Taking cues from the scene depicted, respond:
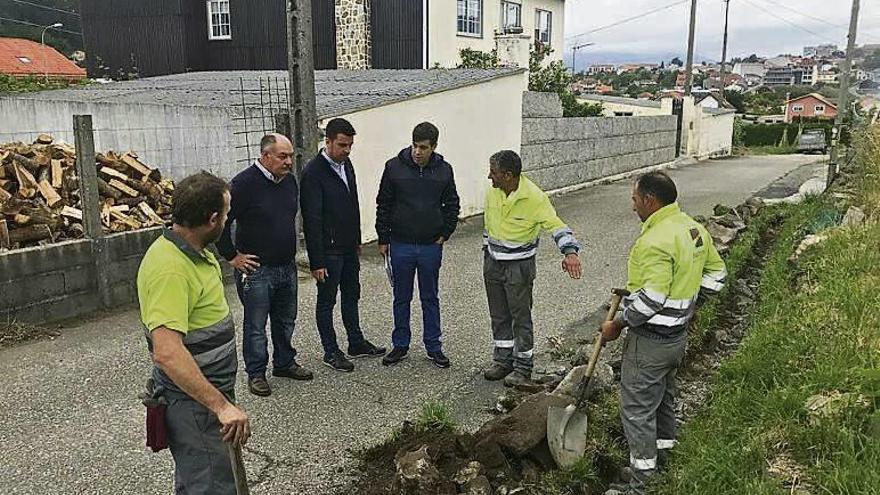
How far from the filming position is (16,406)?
4980 millimetres

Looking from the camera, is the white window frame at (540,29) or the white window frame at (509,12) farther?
the white window frame at (540,29)

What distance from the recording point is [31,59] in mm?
35812

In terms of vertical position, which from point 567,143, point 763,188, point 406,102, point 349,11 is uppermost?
point 349,11

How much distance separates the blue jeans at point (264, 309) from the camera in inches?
200

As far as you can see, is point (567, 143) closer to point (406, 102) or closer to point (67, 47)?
point (406, 102)

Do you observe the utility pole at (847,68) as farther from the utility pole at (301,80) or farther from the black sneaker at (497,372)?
the black sneaker at (497,372)

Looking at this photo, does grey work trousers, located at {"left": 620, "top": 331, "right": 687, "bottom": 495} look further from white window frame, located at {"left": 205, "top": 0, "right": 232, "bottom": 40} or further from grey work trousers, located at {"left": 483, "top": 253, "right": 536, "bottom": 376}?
white window frame, located at {"left": 205, "top": 0, "right": 232, "bottom": 40}

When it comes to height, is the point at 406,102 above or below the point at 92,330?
above

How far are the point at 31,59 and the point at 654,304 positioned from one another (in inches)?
1558

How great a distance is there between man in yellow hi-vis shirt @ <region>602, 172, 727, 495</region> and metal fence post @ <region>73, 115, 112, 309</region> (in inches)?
201

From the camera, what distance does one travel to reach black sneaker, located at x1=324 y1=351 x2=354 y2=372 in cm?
567

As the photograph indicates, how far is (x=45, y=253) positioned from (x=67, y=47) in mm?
45668

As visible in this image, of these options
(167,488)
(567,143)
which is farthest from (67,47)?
(167,488)

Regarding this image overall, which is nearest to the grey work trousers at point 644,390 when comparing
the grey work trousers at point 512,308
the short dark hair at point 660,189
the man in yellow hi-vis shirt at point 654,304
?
the man in yellow hi-vis shirt at point 654,304
